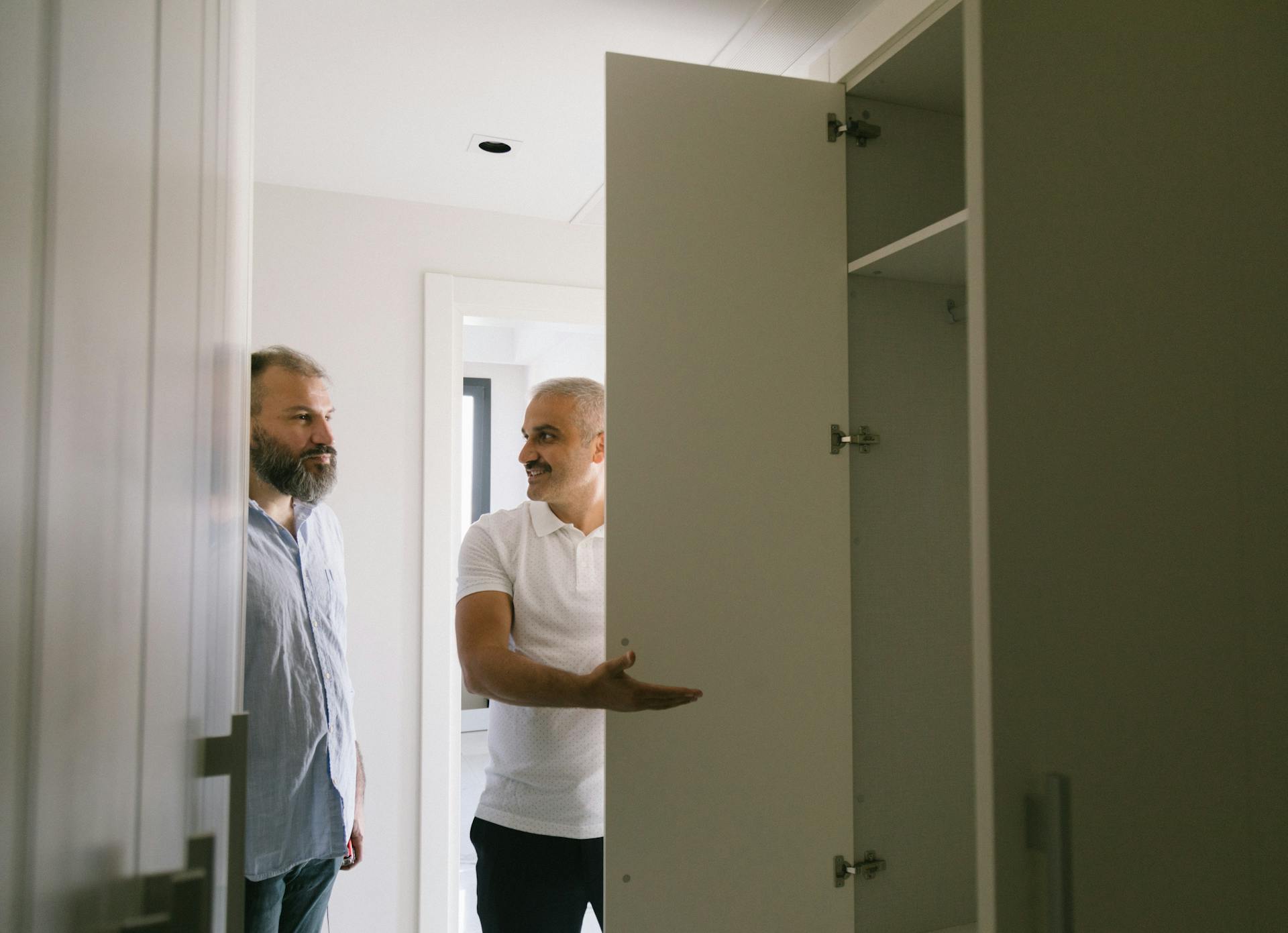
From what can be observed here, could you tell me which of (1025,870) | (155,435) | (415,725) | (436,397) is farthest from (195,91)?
(415,725)

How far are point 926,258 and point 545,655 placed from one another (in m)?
1.01

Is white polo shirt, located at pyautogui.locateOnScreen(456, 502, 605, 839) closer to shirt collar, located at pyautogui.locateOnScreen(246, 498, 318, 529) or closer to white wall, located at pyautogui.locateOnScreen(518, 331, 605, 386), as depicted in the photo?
shirt collar, located at pyautogui.locateOnScreen(246, 498, 318, 529)

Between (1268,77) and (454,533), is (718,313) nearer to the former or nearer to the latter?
(1268,77)

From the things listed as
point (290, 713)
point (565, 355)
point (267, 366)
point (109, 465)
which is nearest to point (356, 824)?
point (290, 713)

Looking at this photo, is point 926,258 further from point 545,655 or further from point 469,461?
point 469,461

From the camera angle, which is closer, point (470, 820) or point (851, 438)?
point (851, 438)

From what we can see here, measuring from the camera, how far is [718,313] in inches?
53.3

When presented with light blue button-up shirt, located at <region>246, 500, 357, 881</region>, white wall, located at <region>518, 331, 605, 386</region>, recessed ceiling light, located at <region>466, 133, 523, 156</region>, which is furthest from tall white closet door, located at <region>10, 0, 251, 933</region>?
white wall, located at <region>518, 331, 605, 386</region>

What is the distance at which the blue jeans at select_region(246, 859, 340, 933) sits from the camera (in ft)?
4.54

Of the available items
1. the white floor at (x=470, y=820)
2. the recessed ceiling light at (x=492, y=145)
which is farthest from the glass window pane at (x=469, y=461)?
the recessed ceiling light at (x=492, y=145)

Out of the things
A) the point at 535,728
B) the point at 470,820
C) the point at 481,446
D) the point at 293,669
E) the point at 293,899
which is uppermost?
the point at 481,446

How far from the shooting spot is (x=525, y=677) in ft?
4.59

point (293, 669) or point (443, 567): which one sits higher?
point (443, 567)

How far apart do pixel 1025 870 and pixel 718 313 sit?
0.91 m
